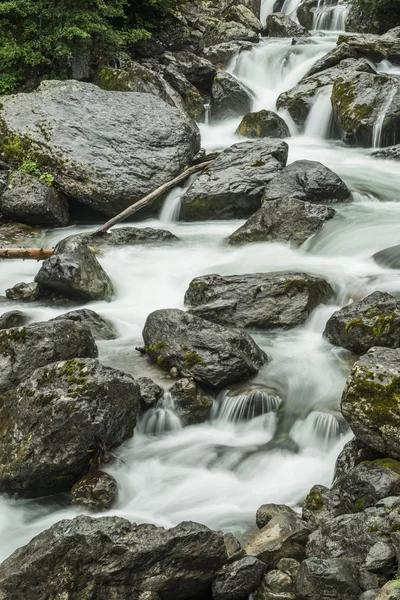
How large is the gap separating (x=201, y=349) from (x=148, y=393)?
84 cm

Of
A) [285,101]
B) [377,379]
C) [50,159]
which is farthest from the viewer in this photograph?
[285,101]

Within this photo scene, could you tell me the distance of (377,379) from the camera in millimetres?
4801

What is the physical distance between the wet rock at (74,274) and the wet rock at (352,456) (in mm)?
4812

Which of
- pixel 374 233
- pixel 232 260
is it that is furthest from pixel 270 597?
pixel 374 233

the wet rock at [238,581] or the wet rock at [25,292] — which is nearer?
the wet rock at [238,581]

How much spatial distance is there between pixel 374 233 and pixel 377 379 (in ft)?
19.6

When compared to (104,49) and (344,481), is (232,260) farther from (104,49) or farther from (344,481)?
(104,49)

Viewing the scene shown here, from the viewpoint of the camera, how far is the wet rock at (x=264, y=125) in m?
16.2

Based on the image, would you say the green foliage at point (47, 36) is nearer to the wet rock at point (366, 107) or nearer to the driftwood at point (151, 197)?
the driftwood at point (151, 197)

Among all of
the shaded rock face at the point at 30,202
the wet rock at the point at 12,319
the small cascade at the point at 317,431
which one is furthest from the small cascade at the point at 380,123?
the small cascade at the point at 317,431

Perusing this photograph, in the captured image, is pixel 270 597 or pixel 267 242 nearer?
pixel 270 597

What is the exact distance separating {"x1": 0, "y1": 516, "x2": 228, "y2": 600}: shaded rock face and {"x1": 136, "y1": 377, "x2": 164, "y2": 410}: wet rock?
6.92ft

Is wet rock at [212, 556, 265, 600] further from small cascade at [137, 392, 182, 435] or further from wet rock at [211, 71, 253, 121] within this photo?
A: wet rock at [211, 71, 253, 121]

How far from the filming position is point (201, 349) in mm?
6586
